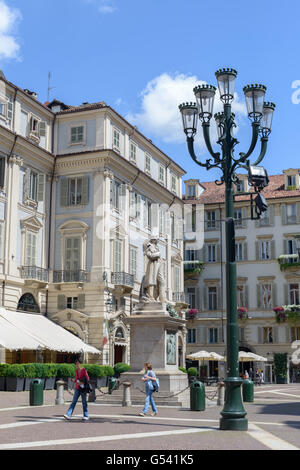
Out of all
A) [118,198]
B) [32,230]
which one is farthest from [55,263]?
[118,198]

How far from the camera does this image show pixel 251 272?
54.4 m

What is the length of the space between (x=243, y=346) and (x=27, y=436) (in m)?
43.6

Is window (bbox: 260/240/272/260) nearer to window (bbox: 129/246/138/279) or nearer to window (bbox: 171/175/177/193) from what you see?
window (bbox: 171/175/177/193)

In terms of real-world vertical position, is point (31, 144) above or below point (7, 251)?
above

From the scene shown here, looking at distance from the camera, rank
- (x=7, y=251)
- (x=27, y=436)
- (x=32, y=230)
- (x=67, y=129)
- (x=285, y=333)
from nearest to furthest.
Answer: (x=27, y=436) < (x=7, y=251) < (x=32, y=230) < (x=67, y=129) < (x=285, y=333)

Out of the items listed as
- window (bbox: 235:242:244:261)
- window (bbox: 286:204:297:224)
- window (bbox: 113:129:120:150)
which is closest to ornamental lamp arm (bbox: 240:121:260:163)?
window (bbox: 113:129:120:150)

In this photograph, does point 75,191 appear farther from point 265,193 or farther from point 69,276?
point 265,193

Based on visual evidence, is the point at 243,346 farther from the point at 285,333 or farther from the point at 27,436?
the point at 27,436

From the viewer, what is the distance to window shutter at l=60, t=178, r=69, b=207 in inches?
1411

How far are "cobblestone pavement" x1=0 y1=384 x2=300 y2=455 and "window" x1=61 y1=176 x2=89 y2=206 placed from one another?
1919cm

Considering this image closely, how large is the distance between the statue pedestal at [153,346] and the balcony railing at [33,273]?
47.6 ft

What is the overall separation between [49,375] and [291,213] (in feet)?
108

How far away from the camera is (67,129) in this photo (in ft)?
120

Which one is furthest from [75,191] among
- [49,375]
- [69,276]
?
[49,375]
